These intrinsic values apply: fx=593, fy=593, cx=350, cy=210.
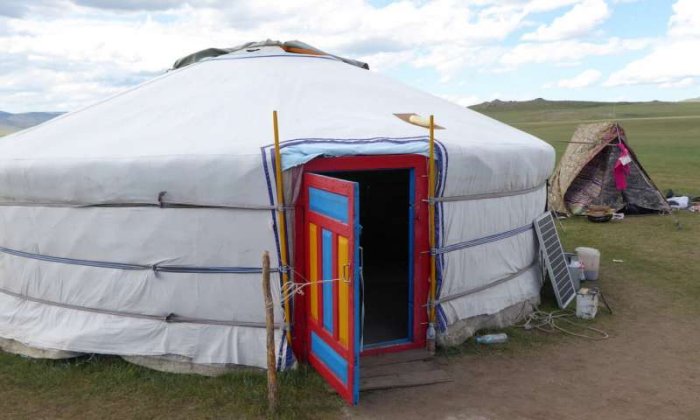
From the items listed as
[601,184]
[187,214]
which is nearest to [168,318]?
[187,214]

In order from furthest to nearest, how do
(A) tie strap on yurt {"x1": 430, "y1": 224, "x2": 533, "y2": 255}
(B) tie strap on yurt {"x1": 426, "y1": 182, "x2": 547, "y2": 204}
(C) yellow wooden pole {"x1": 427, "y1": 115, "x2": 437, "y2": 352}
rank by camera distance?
(A) tie strap on yurt {"x1": 430, "y1": 224, "x2": 533, "y2": 255} < (B) tie strap on yurt {"x1": 426, "y1": 182, "x2": 547, "y2": 204} < (C) yellow wooden pole {"x1": 427, "y1": 115, "x2": 437, "y2": 352}

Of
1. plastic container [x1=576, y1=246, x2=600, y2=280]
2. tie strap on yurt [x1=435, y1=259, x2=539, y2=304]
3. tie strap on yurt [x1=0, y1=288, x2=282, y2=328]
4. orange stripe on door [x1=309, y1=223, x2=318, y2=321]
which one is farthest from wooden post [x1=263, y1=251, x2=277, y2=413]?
plastic container [x1=576, y1=246, x2=600, y2=280]

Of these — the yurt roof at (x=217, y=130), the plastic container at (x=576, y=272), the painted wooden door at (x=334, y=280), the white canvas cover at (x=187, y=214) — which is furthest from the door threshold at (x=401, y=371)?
the plastic container at (x=576, y=272)

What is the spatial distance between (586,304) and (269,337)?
12.4ft

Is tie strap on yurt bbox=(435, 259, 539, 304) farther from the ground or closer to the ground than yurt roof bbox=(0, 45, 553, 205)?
closer to the ground

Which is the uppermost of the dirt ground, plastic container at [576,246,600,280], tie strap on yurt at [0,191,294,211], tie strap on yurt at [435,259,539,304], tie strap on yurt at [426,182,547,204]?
tie strap on yurt at [0,191,294,211]

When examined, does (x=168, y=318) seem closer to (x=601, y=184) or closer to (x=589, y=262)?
(x=589, y=262)

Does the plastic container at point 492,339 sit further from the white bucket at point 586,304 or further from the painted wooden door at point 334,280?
the painted wooden door at point 334,280

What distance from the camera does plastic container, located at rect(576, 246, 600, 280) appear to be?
25.6ft

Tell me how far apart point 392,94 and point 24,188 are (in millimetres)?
3775

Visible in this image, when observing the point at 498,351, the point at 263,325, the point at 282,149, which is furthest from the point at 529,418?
the point at 282,149

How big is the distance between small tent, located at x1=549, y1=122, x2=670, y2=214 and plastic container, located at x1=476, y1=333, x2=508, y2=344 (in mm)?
7178

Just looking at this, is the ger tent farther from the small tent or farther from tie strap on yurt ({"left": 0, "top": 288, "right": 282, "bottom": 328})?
the small tent

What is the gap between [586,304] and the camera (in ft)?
21.0
